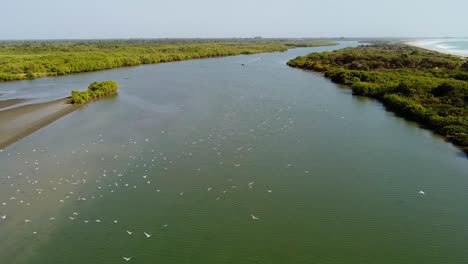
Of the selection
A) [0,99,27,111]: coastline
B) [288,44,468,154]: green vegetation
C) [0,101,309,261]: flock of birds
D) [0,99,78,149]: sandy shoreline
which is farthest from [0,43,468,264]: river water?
[0,99,27,111]: coastline

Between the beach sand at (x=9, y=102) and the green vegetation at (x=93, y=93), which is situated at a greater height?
the green vegetation at (x=93, y=93)

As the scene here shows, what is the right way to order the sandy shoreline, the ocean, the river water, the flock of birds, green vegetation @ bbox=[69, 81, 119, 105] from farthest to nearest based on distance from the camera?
the ocean → green vegetation @ bbox=[69, 81, 119, 105] → the sandy shoreline → the flock of birds → the river water

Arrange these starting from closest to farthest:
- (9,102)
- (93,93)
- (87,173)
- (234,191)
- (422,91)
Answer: (234,191) < (87,173) < (422,91) < (9,102) < (93,93)

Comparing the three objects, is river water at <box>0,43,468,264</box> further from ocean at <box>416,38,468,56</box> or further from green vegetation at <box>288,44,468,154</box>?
ocean at <box>416,38,468,56</box>

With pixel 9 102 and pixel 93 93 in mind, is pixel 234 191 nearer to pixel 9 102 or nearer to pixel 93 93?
pixel 93 93

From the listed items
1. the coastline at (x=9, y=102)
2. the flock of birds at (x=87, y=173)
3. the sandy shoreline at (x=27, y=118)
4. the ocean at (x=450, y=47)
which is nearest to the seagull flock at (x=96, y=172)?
the flock of birds at (x=87, y=173)

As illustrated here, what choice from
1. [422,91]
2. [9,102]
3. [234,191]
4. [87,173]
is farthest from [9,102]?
[422,91]

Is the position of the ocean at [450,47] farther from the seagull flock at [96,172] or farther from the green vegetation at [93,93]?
the seagull flock at [96,172]
